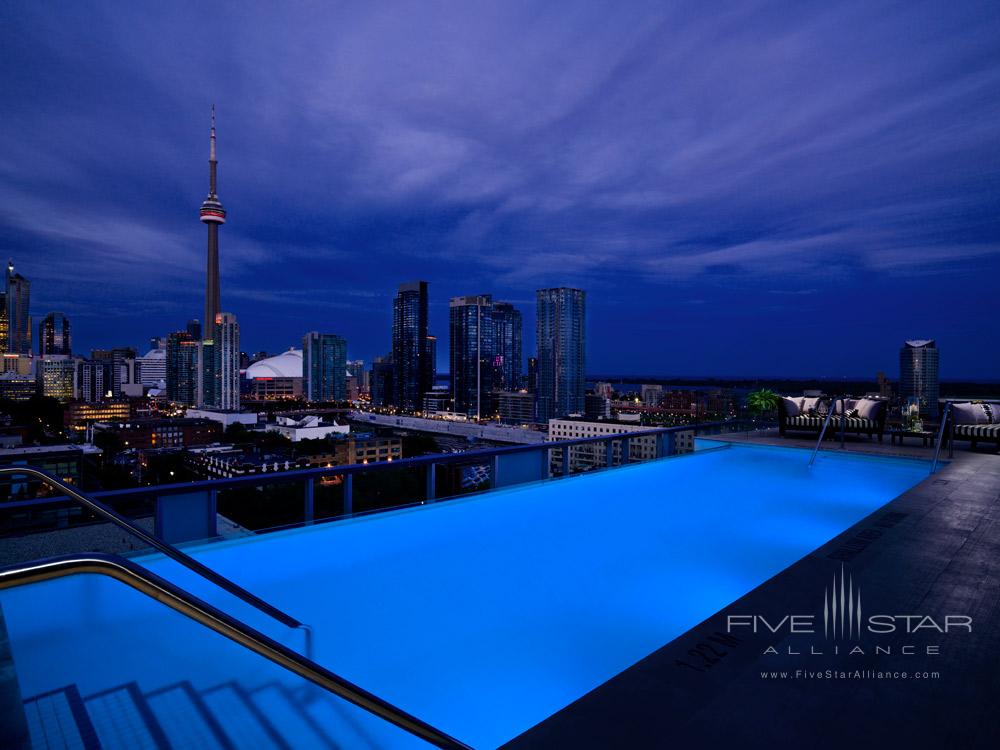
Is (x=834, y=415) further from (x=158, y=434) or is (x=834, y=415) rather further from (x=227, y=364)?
(x=227, y=364)

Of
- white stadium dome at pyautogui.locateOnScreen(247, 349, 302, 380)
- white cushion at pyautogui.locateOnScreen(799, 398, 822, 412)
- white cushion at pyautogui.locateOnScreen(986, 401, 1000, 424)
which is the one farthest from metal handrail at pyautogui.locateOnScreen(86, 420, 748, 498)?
white stadium dome at pyautogui.locateOnScreen(247, 349, 302, 380)

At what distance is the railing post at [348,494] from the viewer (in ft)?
13.0

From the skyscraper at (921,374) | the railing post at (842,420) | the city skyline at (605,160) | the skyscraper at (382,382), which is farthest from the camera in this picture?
the skyscraper at (382,382)

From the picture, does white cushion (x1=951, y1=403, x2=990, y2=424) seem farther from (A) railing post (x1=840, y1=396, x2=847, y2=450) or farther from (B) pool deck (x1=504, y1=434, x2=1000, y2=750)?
(B) pool deck (x1=504, y1=434, x2=1000, y2=750)

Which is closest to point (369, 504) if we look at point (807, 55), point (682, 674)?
point (682, 674)

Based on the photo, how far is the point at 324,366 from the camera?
2975 inches

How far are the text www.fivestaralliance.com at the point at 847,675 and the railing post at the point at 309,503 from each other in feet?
9.96

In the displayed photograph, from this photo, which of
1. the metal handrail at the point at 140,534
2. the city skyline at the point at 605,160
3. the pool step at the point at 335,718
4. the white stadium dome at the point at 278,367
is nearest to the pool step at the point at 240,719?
the pool step at the point at 335,718

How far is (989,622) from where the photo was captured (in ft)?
6.75

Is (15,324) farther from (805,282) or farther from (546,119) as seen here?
(805,282)

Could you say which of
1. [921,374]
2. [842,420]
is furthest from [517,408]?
[842,420]

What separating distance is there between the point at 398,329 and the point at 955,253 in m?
61.1

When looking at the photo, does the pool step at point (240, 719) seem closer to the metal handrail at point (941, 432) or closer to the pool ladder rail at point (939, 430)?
the pool ladder rail at point (939, 430)

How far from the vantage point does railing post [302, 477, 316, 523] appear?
3.79m
